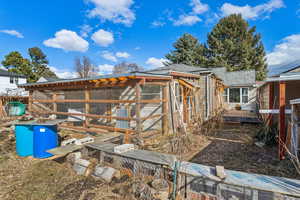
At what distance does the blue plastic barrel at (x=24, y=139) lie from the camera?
4367mm

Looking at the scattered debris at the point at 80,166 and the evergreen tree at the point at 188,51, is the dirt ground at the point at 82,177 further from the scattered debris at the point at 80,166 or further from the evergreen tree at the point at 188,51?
the evergreen tree at the point at 188,51

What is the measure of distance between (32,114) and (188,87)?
9.03 m

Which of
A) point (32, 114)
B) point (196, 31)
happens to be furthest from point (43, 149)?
point (196, 31)

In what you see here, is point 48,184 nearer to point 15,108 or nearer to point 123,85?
point 123,85

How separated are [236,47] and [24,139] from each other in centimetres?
2782

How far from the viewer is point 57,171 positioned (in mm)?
3650

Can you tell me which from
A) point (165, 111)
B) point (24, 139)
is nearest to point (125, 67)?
point (165, 111)

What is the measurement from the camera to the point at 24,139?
4414mm

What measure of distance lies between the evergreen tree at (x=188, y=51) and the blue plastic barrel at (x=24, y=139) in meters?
25.6

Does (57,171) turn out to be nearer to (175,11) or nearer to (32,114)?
(32,114)

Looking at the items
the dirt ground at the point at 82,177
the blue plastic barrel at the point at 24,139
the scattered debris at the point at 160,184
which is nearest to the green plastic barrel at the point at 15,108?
the dirt ground at the point at 82,177

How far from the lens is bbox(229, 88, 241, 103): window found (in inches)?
600

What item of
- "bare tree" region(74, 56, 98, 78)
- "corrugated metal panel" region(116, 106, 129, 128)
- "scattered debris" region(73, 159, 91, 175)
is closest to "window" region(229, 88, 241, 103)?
"corrugated metal panel" region(116, 106, 129, 128)

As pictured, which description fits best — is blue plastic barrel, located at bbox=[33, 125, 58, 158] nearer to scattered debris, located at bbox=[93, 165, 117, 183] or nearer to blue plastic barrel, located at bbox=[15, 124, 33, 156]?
blue plastic barrel, located at bbox=[15, 124, 33, 156]
